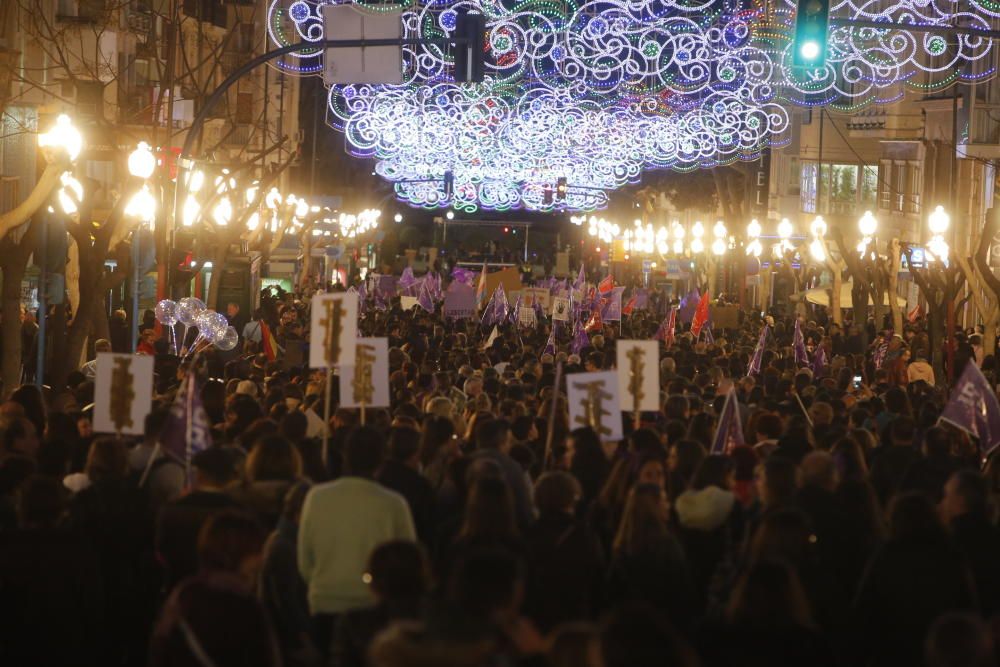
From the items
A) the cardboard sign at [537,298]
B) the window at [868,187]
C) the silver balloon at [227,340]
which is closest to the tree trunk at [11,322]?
the silver balloon at [227,340]

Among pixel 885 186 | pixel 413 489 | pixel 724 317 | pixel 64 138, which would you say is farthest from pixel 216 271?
pixel 413 489

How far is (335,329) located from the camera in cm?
1217

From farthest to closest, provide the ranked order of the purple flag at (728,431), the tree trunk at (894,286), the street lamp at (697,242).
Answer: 1. the street lamp at (697,242)
2. the tree trunk at (894,286)
3. the purple flag at (728,431)

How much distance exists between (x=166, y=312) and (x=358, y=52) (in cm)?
450

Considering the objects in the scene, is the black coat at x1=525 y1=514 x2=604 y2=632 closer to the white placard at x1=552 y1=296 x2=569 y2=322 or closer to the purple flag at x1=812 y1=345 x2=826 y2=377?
the purple flag at x1=812 y1=345 x2=826 y2=377

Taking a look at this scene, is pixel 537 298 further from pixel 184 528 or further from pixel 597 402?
pixel 184 528

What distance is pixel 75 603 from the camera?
24.1 ft

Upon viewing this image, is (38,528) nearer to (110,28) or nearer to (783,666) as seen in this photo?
(783,666)

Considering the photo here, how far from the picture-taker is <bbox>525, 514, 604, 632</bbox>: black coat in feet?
24.5

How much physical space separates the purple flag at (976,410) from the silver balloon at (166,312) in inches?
476

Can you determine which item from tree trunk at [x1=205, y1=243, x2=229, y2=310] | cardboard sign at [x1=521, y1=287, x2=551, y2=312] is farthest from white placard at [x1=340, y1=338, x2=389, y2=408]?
cardboard sign at [x1=521, y1=287, x2=551, y2=312]

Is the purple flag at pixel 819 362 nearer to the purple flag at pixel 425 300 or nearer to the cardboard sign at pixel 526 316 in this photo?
the cardboard sign at pixel 526 316

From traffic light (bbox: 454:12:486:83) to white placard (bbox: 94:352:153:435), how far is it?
8772 mm

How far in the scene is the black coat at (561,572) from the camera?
748 centimetres
